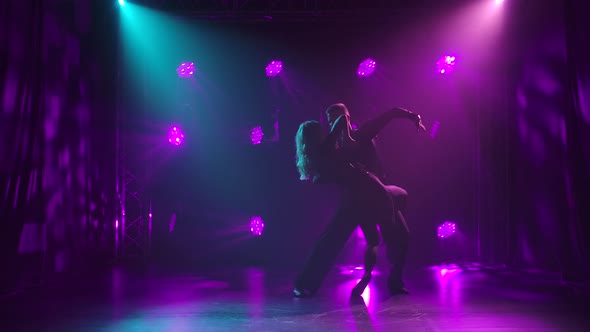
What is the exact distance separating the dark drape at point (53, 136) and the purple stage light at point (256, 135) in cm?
201

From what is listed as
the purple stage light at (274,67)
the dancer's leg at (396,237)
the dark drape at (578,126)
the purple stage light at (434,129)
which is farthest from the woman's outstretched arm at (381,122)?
the purple stage light at (274,67)

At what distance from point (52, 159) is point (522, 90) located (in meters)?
5.51

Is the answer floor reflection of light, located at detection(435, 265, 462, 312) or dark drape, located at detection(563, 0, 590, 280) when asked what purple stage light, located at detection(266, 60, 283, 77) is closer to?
floor reflection of light, located at detection(435, 265, 462, 312)

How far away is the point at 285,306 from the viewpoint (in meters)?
3.79

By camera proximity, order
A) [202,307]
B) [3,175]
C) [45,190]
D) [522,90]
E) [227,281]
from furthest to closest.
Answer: [522,90], [227,281], [45,190], [3,175], [202,307]

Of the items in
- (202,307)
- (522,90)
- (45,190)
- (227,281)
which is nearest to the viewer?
(202,307)

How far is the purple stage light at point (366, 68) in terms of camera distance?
6996 mm

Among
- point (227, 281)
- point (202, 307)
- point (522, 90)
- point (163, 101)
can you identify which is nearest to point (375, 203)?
point (202, 307)

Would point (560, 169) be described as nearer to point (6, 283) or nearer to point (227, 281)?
point (227, 281)

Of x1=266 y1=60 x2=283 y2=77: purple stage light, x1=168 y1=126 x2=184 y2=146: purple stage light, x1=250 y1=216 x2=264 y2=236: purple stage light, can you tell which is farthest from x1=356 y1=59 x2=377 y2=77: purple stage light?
x1=168 y1=126 x2=184 y2=146: purple stage light

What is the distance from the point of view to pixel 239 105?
285 inches

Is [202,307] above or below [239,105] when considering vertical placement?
below

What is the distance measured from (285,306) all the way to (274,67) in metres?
4.16

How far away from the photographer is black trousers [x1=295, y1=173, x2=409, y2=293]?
159 inches
